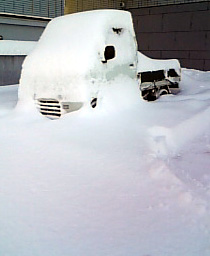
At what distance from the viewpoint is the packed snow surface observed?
7.48 ft

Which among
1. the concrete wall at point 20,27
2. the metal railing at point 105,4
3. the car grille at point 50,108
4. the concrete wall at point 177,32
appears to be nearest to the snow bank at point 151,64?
the car grille at point 50,108

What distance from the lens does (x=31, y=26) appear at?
1237 cm

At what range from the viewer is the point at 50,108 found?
17.7 feet

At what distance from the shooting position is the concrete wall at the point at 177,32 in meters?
13.7

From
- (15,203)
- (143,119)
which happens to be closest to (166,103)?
(143,119)

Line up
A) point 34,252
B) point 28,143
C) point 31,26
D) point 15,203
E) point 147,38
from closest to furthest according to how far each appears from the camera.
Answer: point 34,252
point 15,203
point 28,143
point 31,26
point 147,38

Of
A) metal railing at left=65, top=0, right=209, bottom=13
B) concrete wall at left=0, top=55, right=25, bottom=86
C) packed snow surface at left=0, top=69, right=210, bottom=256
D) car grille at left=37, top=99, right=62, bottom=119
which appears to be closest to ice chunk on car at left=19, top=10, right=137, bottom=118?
car grille at left=37, top=99, right=62, bottom=119

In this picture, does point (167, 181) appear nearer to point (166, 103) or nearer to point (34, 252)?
point (34, 252)

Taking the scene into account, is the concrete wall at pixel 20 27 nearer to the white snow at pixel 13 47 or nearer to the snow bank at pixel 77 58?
the white snow at pixel 13 47

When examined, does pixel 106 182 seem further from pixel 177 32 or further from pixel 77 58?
pixel 177 32

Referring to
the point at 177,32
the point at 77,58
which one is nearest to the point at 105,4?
the point at 177,32

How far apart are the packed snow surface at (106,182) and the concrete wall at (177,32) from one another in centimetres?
924

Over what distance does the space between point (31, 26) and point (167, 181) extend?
10.9m

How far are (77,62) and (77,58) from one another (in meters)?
0.09
